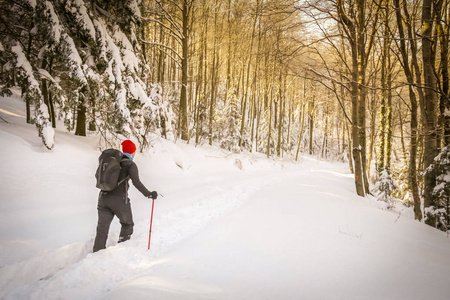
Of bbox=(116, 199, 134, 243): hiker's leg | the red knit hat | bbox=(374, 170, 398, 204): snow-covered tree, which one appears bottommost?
bbox=(374, 170, 398, 204): snow-covered tree

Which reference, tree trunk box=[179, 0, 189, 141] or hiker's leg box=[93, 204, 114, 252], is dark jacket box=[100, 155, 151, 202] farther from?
tree trunk box=[179, 0, 189, 141]

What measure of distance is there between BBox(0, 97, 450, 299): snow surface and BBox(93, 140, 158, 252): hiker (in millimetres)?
233

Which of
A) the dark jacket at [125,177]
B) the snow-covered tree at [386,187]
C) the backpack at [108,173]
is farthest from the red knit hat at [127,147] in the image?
the snow-covered tree at [386,187]

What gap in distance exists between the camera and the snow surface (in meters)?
2.50

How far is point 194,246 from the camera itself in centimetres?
364

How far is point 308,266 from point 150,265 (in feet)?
7.72

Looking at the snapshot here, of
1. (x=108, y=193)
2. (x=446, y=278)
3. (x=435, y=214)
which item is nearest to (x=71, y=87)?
(x=108, y=193)

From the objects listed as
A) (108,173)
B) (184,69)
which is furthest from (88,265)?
(184,69)

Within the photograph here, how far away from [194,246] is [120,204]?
59.5 inches

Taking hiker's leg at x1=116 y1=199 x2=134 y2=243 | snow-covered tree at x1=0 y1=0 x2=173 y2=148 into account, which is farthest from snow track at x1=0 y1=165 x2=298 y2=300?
snow-covered tree at x1=0 y1=0 x2=173 y2=148

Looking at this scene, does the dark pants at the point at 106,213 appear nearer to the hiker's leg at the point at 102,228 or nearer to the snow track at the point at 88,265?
the hiker's leg at the point at 102,228

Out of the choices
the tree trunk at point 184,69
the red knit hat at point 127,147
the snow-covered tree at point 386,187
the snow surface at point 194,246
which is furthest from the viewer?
the tree trunk at point 184,69

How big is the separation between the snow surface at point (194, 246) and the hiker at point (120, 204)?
233 mm

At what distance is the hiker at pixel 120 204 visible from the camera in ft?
11.4
